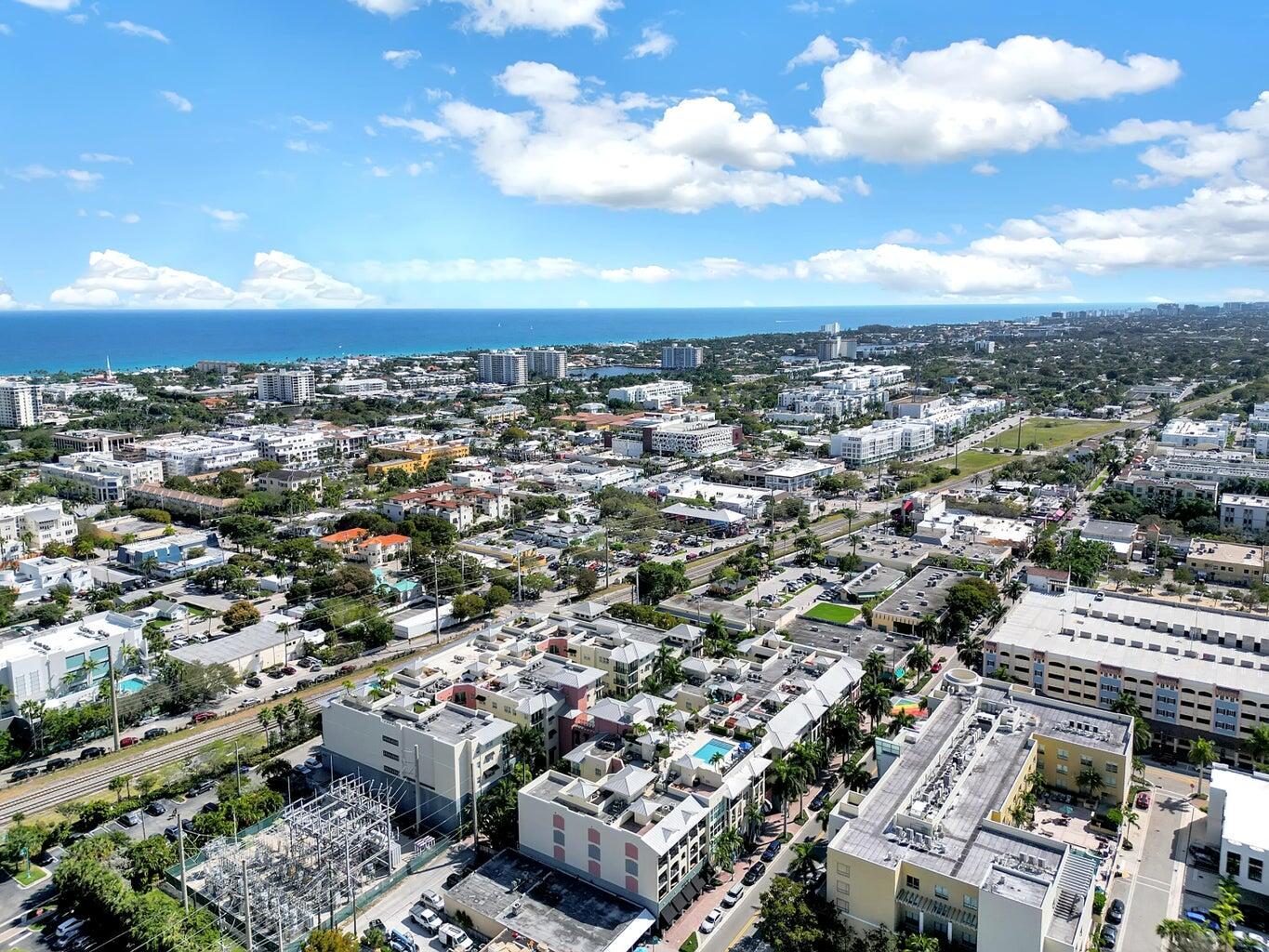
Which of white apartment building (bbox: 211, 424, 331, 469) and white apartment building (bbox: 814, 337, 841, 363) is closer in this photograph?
white apartment building (bbox: 211, 424, 331, 469)

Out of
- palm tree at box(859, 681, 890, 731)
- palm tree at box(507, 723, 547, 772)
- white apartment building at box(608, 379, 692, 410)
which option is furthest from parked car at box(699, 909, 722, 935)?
white apartment building at box(608, 379, 692, 410)

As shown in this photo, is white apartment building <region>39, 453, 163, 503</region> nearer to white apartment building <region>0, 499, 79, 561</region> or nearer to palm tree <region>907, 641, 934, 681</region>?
white apartment building <region>0, 499, 79, 561</region>

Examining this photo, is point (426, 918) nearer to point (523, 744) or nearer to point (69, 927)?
point (523, 744)

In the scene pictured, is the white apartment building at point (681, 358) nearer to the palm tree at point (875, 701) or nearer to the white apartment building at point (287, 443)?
the white apartment building at point (287, 443)

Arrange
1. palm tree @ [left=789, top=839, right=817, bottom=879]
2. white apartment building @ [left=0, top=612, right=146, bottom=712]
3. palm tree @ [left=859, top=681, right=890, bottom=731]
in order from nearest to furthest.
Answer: palm tree @ [left=789, top=839, right=817, bottom=879]
palm tree @ [left=859, top=681, right=890, bottom=731]
white apartment building @ [left=0, top=612, right=146, bottom=712]

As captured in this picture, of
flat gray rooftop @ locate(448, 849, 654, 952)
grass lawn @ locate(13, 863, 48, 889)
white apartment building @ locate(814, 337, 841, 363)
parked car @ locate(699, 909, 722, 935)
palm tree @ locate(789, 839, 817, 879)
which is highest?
white apartment building @ locate(814, 337, 841, 363)

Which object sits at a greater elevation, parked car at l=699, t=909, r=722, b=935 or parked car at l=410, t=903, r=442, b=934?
parked car at l=410, t=903, r=442, b=934

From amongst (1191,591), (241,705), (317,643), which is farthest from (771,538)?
(241,705)
